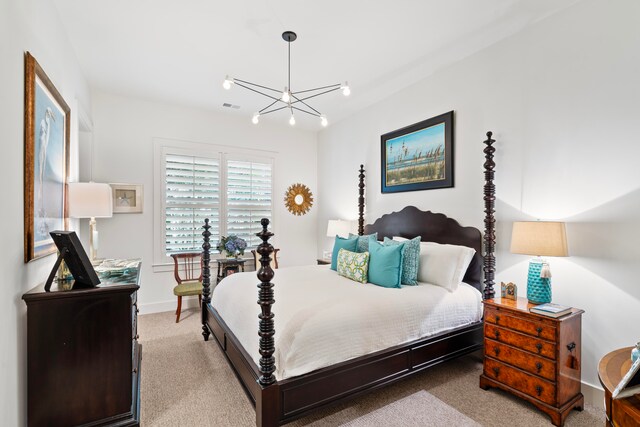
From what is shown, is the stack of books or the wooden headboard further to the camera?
the wooden headboard

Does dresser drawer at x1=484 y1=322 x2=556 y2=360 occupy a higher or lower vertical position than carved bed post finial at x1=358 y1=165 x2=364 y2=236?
lower

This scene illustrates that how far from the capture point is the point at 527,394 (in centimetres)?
222

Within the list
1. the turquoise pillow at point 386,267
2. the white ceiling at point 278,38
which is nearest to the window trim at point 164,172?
the white ceiling at point 278,38

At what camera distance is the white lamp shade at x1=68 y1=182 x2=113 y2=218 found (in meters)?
2.59

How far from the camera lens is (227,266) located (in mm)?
4508

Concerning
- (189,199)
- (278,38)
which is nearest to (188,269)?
(189,199)

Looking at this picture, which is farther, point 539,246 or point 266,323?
point 539,246

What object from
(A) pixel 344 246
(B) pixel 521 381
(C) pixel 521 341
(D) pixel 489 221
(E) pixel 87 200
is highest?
(E) pixel 87 200

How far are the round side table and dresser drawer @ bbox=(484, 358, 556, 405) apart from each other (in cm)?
89

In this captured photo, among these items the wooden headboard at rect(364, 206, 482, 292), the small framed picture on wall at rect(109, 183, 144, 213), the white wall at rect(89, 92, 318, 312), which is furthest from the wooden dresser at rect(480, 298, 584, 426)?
the small framed picture on wall at rect(109, 183, 144, 213)

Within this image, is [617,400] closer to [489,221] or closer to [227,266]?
[489,221]

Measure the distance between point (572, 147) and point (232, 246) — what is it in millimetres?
3948

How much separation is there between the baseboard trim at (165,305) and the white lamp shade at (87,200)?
221 centimetres

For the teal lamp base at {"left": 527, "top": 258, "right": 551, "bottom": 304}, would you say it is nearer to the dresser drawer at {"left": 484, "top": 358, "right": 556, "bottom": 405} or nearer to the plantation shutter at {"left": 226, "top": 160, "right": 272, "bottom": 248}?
the dresser drawer at {"left": 484, "top": 358, "right": 556, "bottom": 405}
